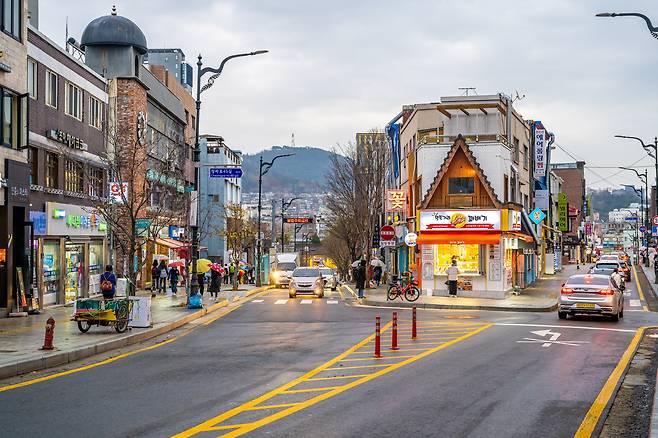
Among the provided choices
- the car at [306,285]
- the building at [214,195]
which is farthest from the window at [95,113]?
the building at [214,195]

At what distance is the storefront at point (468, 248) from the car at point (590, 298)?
12111 millimetres

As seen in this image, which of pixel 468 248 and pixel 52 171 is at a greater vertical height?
pixel 52 171

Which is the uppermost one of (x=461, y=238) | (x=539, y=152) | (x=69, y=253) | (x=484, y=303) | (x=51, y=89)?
(x=539, y=152)

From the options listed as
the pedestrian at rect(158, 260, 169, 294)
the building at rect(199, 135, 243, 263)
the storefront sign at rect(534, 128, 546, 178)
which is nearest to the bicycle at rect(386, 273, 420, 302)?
the pedestrian at rect(158, 260, 169, 294)

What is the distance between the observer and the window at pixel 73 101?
34.5 metres

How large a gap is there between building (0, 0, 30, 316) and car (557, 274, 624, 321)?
18.7 m

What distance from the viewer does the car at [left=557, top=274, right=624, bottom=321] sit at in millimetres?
26812

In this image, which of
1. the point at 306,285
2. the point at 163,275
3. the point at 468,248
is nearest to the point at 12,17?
the point at 306,285

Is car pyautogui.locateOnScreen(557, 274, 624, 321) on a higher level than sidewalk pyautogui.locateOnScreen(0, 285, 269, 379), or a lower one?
higher

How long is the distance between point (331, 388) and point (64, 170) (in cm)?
2403

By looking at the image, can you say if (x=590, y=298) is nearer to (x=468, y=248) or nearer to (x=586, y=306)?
(x=586, y=306)

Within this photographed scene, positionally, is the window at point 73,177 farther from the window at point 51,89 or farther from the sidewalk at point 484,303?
the sidewalk at point 484,303

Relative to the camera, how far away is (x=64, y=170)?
3375cm

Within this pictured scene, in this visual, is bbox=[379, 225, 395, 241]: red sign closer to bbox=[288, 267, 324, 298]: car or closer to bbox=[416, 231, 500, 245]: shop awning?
bbox=[416, 231, 500, 245]: shop awning
